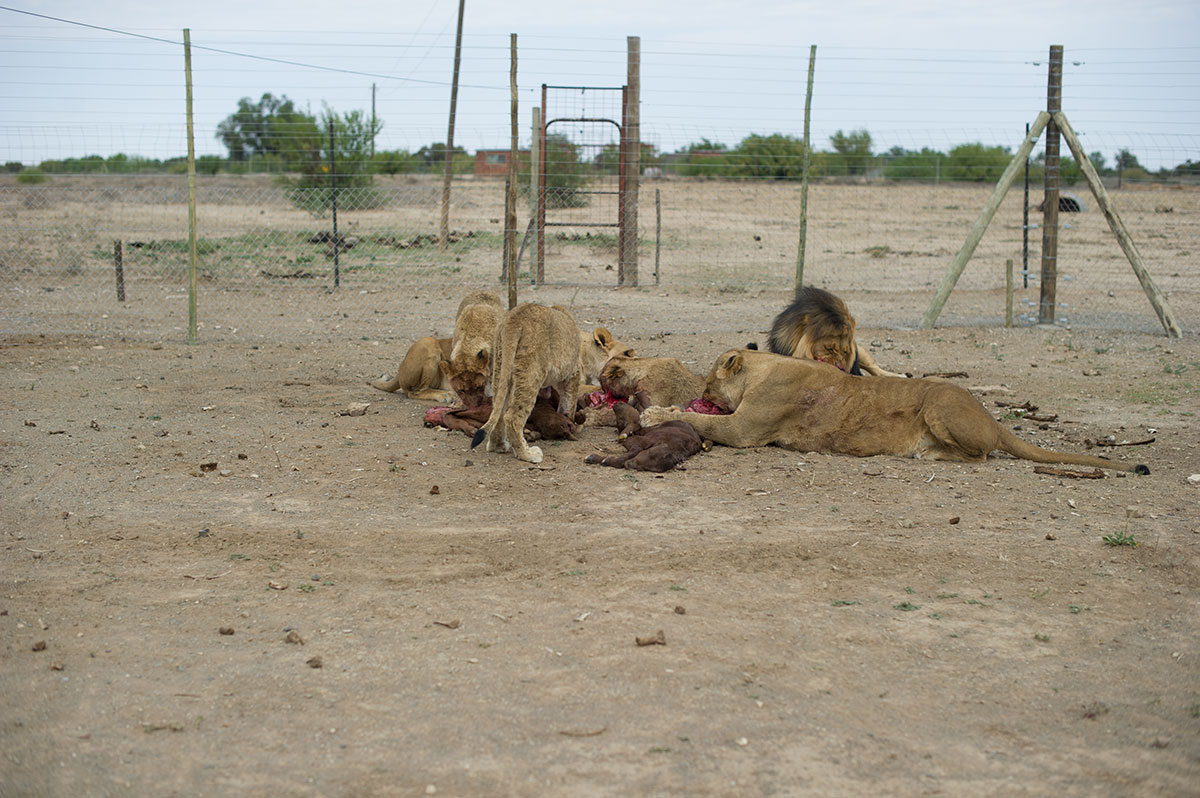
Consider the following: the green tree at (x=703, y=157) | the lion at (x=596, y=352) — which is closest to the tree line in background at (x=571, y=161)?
the green tree at (x=703, y=157)

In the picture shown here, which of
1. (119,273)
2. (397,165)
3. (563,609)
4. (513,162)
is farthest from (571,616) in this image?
(397,165)

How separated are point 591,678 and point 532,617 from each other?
660 millimetres

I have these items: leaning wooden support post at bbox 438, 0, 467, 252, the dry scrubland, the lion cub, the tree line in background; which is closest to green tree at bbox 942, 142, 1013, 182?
the tree line in background

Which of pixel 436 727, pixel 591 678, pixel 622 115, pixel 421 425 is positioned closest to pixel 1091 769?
pixel 591 678

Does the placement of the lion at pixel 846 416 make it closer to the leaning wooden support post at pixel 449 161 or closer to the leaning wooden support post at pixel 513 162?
the leaning wooden support post at pixel 513 162

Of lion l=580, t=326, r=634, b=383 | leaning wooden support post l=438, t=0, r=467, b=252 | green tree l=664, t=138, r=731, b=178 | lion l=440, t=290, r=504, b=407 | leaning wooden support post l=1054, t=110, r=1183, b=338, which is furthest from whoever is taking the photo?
leaning wooden support post l=438, t=0, r=467, b=252

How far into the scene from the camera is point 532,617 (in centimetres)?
470

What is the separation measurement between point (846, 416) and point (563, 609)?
3562mm

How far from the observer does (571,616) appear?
15.4 feet

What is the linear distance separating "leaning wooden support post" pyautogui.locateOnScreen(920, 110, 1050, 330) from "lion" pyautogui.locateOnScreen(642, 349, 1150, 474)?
584cm

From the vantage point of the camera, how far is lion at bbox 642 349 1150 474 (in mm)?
7328

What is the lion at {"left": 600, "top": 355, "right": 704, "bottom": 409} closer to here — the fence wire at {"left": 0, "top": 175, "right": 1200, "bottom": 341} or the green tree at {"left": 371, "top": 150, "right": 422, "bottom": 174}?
the fence wire at {"left": 0, "top": 175, "right": 1200, "bottom": 341}

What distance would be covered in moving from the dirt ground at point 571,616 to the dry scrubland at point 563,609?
19mm

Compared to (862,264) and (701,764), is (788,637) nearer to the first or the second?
(701,764)
